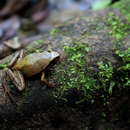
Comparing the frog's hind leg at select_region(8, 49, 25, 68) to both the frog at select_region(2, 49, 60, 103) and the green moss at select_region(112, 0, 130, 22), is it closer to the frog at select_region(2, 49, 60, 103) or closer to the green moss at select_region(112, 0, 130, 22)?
the frog at select_region(2, 49, 60, 103)

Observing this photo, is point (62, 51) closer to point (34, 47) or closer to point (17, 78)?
point (34, 47)

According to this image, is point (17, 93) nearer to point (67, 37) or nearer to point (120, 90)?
point (67, 37)

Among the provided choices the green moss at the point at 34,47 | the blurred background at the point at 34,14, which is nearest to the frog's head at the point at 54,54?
the green moss at the point at 34,47

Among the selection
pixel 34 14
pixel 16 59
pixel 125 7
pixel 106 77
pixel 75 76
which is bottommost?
pixel 106 77

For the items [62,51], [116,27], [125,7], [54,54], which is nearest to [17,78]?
[54,54]

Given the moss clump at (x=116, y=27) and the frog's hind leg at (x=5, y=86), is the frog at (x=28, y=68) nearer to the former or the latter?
the frog's hind leg at (x=5, y=86)

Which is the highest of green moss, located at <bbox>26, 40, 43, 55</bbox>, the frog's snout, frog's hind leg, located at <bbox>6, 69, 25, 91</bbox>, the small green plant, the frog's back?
green moss, located at <bbox>26, 40, 43, 55</bbox>

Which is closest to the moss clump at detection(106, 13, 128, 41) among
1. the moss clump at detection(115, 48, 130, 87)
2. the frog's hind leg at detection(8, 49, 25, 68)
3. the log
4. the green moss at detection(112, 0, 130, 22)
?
the log
